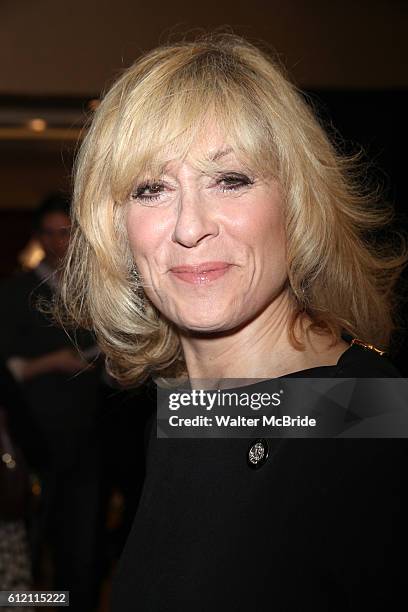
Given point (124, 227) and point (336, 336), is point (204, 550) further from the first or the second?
point (124, 227)

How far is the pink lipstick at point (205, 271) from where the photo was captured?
1358mm

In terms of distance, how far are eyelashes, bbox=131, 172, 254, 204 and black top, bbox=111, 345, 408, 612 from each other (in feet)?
1.03

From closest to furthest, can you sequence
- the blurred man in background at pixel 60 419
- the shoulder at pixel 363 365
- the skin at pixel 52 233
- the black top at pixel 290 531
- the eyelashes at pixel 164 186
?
the black top at pixel 290 531 < the shoulder at pixel 363 365 < the eyelashes at pixel 164 186 < the blurred man in background at pixel 60 419 < the skin at pixel 52 233

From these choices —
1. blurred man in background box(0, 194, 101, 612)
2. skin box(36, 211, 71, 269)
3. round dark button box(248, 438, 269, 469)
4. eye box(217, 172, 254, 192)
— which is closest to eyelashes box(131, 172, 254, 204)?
eye box(217, 172, 254, 192)

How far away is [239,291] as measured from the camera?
1.38m

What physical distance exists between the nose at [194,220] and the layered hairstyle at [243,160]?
64mm

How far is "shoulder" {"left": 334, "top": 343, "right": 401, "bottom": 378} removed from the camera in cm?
122

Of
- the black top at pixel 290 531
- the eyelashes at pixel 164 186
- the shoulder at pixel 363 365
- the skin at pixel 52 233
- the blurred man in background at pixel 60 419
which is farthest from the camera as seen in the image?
the skin at pixel 52 233

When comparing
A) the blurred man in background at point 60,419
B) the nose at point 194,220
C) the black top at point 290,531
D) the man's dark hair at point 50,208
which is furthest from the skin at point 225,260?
the man's dark hair at point 50,208

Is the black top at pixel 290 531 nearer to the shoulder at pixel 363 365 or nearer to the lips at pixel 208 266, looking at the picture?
the shoulder at pixel 363 365

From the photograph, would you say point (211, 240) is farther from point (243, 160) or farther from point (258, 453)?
point (258, 453)

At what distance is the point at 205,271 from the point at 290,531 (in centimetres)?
45

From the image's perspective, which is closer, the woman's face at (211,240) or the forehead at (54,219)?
the woman's face at (211,240)

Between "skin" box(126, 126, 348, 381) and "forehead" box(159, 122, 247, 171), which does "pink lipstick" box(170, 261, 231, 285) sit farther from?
"forehead" box(159, 122, 247, 171)
